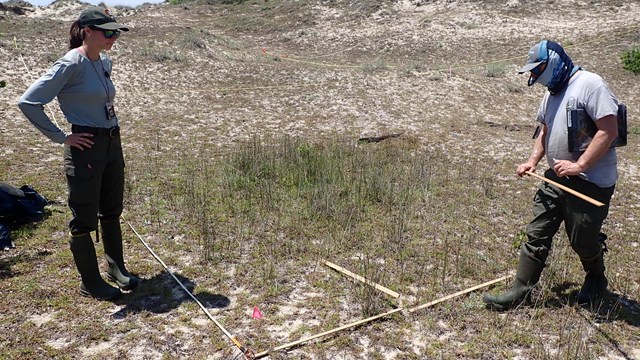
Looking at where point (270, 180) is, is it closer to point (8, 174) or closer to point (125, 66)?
point (8, 174)

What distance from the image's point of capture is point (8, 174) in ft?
21.1

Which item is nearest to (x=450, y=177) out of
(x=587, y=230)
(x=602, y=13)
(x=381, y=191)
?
(x=381, y=191)

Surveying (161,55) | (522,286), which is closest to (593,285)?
(522,286)

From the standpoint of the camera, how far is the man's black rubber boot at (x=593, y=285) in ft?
12.5

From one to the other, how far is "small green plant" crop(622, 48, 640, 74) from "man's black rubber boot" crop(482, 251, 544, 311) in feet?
42.6

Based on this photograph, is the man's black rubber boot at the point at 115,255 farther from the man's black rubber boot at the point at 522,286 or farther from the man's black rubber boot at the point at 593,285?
the man's black rubber boot at the point at 593,285


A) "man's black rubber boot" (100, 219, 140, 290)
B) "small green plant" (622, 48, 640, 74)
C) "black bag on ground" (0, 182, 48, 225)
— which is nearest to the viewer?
"man's black rubber boot" (100, 219, 140, 290)

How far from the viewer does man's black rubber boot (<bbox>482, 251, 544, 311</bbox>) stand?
3703mm

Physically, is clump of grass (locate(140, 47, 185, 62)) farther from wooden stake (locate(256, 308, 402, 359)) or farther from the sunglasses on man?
the sunglasses on man

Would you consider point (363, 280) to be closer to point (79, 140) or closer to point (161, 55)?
point (79, 140)

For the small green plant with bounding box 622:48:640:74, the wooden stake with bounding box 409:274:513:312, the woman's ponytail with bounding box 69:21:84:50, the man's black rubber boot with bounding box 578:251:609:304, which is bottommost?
the wooden stake with bounding box 409:274:513:312

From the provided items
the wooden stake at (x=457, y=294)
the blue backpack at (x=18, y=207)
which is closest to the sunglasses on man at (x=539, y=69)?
the wooden stake at (x=457, y=294)

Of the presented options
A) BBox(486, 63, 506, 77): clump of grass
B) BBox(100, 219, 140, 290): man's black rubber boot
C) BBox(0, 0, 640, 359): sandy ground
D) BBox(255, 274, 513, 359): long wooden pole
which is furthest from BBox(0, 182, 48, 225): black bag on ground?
BBox(486, 63, 506, 77): clump of grass

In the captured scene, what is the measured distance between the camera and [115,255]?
403 centimetres
